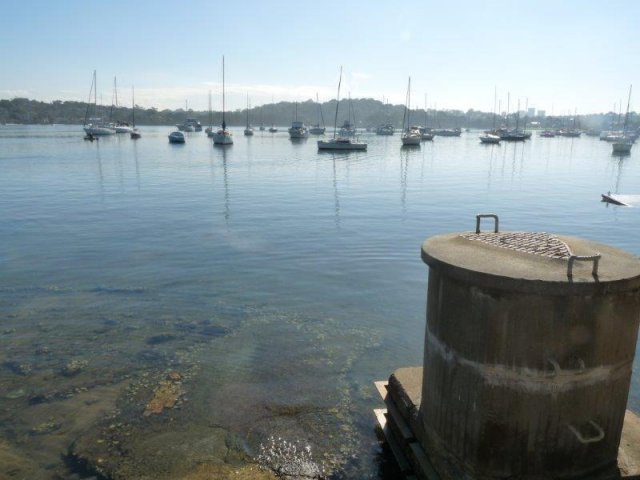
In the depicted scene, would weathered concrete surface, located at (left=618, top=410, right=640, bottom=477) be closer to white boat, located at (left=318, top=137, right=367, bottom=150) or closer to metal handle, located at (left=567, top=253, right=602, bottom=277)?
metal handle, located at (left=567, top=253, right=602, bottom=277)

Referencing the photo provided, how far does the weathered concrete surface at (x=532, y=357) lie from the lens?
14.5 ft

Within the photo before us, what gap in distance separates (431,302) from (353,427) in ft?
11.3

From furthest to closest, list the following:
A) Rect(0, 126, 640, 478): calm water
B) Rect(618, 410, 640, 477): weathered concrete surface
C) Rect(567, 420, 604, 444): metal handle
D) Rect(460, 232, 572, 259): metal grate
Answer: Rect(0, 126, 640, 478): calm water < Rect(460, 232, 572, 259): metal grate < Rect(618, 410, 640, 477): weathered concrete surface < Rect(567, 420, 604, 444): metal handle

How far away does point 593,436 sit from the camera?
4.81 meters

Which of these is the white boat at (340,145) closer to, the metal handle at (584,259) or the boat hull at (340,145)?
the boat hull at (340,145)

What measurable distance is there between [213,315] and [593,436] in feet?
30.8

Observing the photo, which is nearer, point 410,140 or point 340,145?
point 340,145

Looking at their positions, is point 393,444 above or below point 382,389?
below

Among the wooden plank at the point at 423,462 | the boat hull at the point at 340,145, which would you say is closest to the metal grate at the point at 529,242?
the wooden plank at the point at 423,462

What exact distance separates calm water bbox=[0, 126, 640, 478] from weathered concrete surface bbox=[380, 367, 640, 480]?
3.54ft

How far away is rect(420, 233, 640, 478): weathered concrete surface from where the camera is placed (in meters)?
4.42

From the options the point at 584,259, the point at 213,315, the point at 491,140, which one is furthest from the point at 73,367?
the point at 491,140

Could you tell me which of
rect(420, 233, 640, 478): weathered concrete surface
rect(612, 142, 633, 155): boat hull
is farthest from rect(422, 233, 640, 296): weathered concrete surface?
rect(612, 142, 633, 155): boat hull

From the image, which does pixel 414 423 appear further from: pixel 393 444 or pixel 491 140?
pixel 491 140
